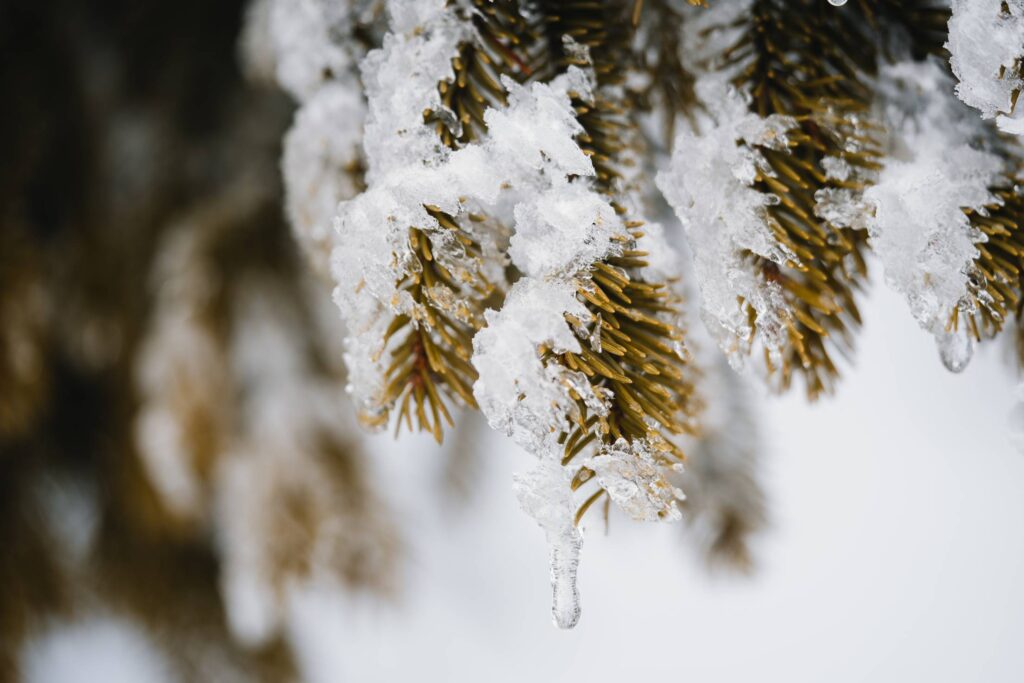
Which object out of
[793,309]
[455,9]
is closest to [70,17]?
[455,9]

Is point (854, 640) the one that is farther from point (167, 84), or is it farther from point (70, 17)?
point (70, 17)

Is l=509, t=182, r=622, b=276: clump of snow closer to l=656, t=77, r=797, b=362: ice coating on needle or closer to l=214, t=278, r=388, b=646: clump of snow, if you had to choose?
l=656, t=77, r=797, b=362: ice coating on needle

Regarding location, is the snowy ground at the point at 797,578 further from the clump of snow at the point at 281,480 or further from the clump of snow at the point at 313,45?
the clump of snow at the point at 313,45

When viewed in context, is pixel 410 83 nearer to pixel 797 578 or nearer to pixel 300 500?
pixel 300 500

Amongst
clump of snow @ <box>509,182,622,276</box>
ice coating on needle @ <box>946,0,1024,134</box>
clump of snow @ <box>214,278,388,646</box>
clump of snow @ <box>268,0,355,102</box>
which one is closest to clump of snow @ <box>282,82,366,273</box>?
clump of snow @ <box>268,0,355,102</box>

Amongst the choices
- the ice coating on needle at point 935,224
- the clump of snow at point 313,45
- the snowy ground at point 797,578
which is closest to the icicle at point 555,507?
the ice coating on needle at point 935,224

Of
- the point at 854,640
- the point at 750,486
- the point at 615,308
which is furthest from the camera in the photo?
the point at 854,640
